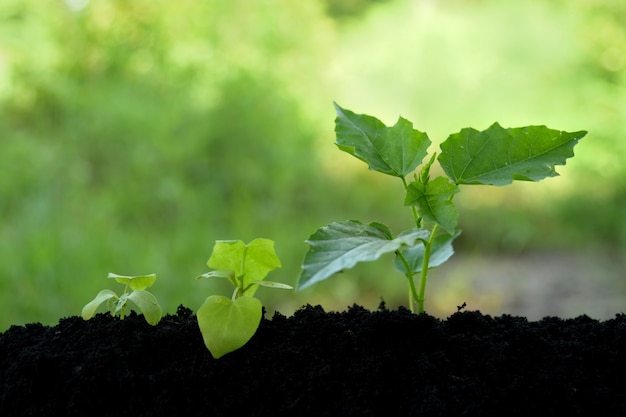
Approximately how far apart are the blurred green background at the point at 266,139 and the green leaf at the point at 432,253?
1.95 m

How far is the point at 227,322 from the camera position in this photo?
24.5 inches

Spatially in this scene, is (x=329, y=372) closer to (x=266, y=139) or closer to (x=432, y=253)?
(x=432, y=253)

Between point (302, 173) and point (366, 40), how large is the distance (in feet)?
9.43

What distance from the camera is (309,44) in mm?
5633

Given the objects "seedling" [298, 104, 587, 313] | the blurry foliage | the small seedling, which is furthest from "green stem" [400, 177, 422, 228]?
the blurry foliage

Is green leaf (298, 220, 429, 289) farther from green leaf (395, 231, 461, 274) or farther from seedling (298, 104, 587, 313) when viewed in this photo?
green leaf (395, 231, 461, 274)

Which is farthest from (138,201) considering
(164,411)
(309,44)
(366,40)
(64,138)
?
(366,40)

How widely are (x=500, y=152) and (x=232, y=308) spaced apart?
1.01 ft

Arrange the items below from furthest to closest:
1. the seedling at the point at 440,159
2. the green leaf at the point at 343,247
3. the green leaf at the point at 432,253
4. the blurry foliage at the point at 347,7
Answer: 1. the blurry foliage at the point at 347,7
2. the green leaf at the point at 432,253
3. the seedling at the point at 440,159
4. the green leaf at the point at 343,247

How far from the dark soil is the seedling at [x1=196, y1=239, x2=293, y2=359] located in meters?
0.03

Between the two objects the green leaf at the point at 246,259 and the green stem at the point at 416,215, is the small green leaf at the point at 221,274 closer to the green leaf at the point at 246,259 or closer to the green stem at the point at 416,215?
the green leaf at the point at 246,259

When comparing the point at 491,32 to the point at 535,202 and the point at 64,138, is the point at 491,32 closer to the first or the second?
the point at 535,202

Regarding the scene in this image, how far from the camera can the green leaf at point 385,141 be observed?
2.37ft

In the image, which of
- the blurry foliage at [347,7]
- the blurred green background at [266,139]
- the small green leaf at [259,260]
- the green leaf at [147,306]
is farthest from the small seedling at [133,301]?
the blurry foliage at [347,7]
